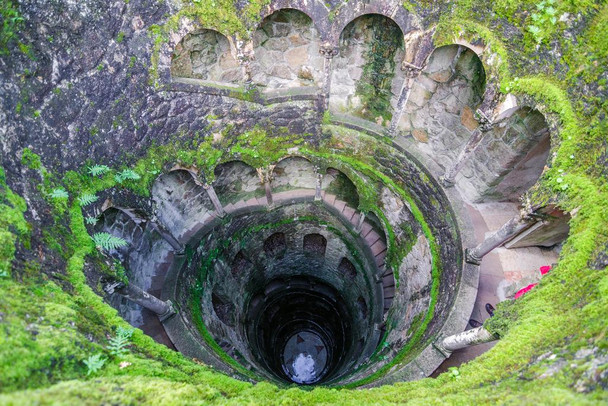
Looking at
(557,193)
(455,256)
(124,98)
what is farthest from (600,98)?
(124,98)

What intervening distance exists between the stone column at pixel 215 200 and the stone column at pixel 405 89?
21.8ft

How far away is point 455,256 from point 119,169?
377 inches

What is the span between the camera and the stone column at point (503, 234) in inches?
327

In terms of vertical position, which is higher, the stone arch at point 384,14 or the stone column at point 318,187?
the stone arch at point 384,14

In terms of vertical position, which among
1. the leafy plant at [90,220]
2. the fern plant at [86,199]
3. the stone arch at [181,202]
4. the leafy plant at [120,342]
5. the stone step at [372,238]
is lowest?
the leafy plant at [120,342]

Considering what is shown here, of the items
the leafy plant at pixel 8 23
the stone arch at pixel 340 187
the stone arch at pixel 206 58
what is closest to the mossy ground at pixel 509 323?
the leafy plant at pixel 8 23

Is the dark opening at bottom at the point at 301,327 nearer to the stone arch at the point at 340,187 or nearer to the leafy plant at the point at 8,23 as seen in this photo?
the stone arch at the point at 340,187

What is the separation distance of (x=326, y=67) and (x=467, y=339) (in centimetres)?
843

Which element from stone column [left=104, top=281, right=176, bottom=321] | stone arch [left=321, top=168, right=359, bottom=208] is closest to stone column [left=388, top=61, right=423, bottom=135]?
stone arch [left=321, top=168, right=359, bottom=208]

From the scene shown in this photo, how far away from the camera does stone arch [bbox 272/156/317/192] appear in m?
14.2

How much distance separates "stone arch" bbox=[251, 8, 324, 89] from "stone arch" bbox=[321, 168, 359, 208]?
3943 millimetres

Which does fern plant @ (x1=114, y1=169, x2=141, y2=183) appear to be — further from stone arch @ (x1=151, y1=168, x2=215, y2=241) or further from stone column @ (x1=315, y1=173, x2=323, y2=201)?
stone column @ (x1=315, y1=173, x2=323, y2=201)

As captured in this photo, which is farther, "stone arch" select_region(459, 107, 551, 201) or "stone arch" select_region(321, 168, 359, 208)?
"stone arch" select_region(321, 168, 359, 208)

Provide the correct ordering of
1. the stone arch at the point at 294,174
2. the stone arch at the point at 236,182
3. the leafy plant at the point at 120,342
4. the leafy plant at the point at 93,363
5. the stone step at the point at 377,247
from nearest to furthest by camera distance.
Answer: the leafy plant at the point at 93,363, the leafy plant at the point at 120,342, the stone arch at the point at 236,182, the stone arch at the point at 294,174, the stone step at the point at 377,247
